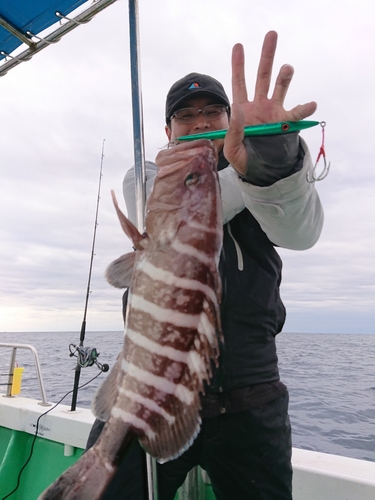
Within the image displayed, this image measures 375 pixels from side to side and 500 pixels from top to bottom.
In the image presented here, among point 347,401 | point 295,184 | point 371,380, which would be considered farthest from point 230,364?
point 371,380

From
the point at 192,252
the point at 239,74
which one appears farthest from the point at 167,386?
the point at 239,74

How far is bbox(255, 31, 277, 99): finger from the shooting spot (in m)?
1.54

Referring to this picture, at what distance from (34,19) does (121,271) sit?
9.94ft

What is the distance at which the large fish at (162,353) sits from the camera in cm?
130

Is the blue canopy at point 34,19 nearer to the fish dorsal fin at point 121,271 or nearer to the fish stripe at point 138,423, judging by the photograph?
the fish dorsal fin at point 121,271

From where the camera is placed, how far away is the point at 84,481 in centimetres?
126

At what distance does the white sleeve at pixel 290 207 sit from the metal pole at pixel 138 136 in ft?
1.70

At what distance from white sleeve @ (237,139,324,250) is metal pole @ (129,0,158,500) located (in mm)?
517

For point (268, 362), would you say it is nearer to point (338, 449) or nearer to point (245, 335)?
point (245, 335)

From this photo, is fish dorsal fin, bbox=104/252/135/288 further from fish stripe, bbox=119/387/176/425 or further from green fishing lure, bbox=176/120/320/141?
green fishing lure, bbox=176/120/320/141

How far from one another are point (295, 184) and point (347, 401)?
10053mm

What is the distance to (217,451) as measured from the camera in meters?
1.96

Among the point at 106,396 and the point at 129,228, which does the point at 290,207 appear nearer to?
the point at 129,228

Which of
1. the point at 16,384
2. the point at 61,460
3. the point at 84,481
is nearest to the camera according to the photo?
the point at 84,481
